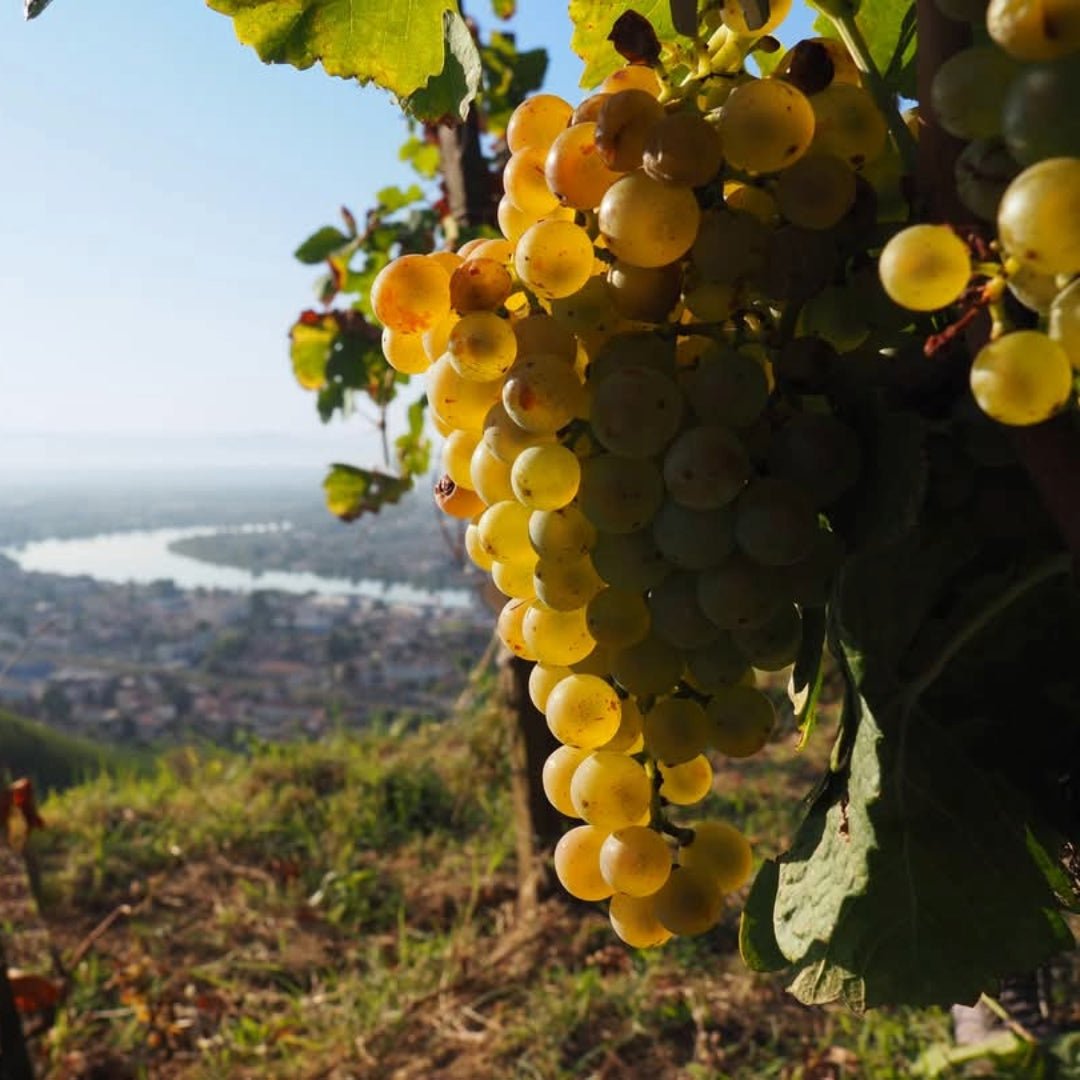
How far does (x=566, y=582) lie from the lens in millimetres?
529

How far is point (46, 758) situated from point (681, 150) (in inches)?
232

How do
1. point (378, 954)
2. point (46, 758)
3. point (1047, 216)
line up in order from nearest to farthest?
point (1047, 216) → point (378, 954) → point (46, 758)

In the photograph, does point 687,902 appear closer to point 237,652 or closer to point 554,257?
point 554,257

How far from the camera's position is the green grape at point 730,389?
45cm

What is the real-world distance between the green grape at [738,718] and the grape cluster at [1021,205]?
0.27 meters

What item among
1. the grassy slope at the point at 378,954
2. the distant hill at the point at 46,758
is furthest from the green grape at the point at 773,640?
the distant hill at the point at 46,758

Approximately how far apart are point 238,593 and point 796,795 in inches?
747

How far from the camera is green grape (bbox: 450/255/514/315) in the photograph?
0.51m

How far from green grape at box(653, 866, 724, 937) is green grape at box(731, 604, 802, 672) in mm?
137

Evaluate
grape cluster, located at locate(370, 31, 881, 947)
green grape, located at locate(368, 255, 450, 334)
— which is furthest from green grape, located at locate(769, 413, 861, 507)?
green grape, located at locate(368, 255, 450, 334)

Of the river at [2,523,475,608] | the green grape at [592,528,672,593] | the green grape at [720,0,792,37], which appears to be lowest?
the river at [2,523,475,608]

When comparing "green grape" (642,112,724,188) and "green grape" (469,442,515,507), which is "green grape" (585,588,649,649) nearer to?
Result: "green grape" (469,442,515,507)

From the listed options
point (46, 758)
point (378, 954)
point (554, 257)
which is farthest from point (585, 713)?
point (46, 758)

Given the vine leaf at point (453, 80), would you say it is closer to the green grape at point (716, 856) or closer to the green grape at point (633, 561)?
the green grape at point (633, 561)
